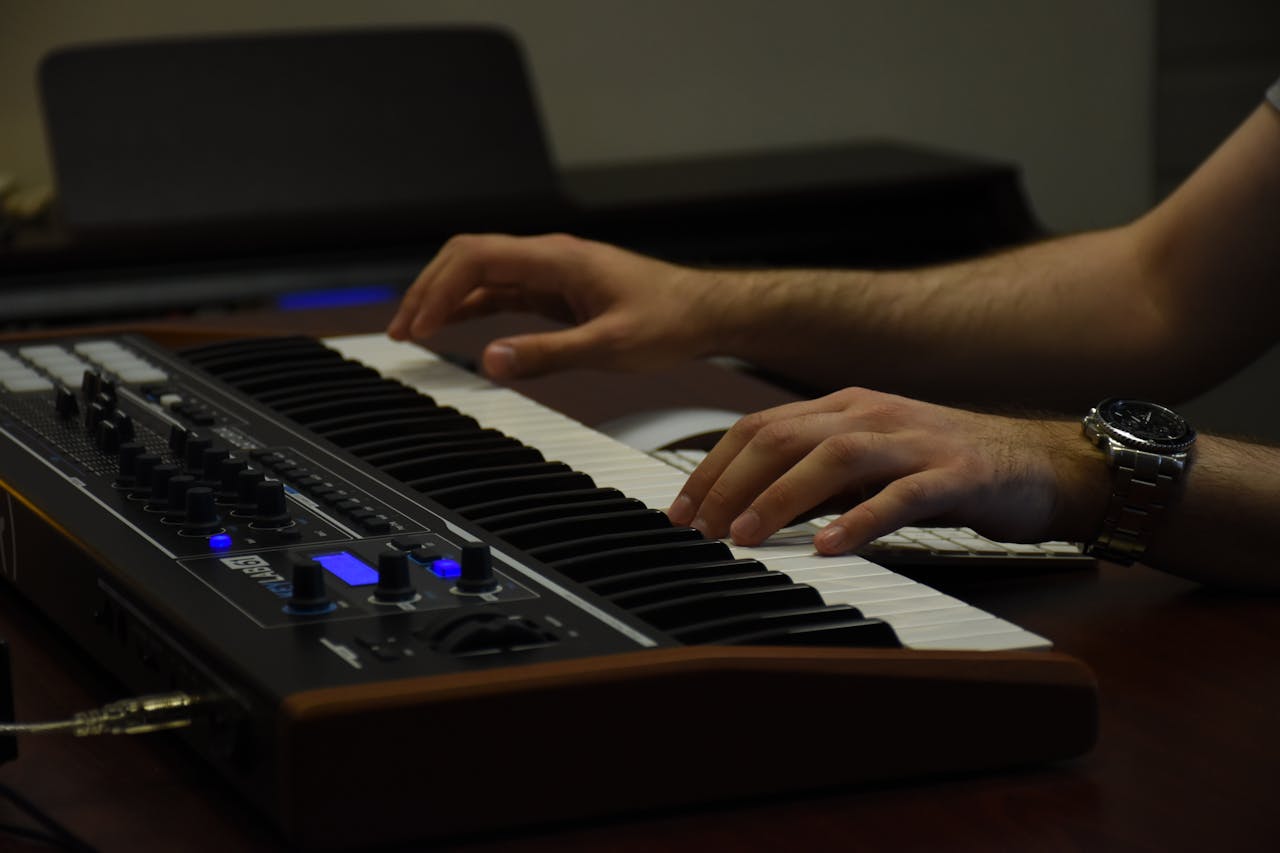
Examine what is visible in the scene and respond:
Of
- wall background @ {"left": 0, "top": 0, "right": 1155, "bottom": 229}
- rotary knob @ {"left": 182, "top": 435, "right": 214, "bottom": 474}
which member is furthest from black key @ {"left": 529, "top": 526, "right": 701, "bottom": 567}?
wall background @ {"left": 0, "top": 0, "right": 1155, "bottom": 229}

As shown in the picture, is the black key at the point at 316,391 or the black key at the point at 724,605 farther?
the black key at the point at 316,391

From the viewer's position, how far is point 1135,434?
0.99 m

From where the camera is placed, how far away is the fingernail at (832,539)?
848 millimetres

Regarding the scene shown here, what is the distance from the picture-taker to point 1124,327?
1.51 metres

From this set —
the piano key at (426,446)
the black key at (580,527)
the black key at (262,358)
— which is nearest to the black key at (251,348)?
the black key at (262,358)

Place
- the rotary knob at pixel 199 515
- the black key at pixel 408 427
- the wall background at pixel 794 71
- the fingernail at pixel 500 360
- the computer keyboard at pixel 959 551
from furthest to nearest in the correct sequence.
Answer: the wall background at pixel 794 71, the fingernail at pixel 500 360, the black key at pixel 408 427, the computer keyboard at pixel 959 551, the rotary knob at pixel 199 515

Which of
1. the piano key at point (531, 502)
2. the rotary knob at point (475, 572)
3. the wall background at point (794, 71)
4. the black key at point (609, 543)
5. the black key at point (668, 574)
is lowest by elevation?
the wall background at point (794, 71)

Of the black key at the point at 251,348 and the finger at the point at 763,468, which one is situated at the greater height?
the finger at the point at 763,468

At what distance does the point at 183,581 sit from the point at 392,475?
21cm

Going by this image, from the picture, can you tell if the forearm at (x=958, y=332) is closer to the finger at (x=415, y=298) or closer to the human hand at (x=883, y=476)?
the finger at (x=415, y=298)

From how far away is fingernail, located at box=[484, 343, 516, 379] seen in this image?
1.31 meters

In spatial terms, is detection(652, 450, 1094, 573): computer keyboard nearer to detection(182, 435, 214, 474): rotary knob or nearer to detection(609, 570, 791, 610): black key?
detection(609, 570, 791, 610): black key

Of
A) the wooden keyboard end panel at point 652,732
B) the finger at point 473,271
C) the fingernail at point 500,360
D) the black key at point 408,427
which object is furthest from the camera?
the finger at point 473,271

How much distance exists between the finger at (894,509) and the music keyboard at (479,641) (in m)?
0.02
